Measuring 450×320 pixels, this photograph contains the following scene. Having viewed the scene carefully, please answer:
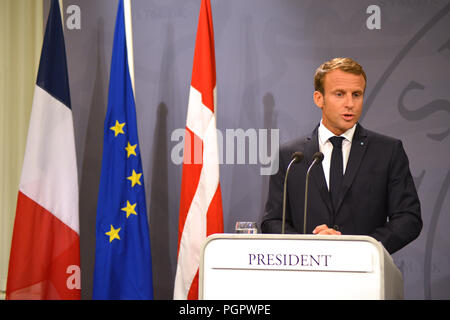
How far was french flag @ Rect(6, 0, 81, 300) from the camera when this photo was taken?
4.00 metres

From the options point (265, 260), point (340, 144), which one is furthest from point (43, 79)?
point (265, 260)

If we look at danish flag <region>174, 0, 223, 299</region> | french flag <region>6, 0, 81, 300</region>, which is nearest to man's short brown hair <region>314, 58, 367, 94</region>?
danish flag <region>174, 0, 223, 299</region>

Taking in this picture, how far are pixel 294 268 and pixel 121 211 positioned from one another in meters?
2.25

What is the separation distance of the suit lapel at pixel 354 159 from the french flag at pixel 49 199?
74.5 inches

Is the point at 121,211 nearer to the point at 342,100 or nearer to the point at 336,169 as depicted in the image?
the point at 336,169

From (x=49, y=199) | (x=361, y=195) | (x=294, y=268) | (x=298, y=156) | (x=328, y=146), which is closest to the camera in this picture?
(x=294, y=268)

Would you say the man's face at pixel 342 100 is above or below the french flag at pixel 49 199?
above

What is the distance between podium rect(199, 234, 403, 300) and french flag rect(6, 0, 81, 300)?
2160 millimetres

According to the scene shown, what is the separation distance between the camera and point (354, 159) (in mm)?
3396

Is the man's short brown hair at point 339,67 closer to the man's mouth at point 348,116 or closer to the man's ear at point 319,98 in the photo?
the man's ear at point 319,98

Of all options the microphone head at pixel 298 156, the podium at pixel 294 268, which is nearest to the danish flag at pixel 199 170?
the microphone head at pixel 298 156

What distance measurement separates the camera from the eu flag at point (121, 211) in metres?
4.09

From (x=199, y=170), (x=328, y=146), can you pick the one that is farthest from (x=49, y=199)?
(x=328, y=146)

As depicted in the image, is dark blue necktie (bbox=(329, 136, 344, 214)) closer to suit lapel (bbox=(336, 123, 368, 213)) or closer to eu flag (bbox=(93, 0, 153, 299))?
suit lapel (bbox=(336, 123, 368, 213))
